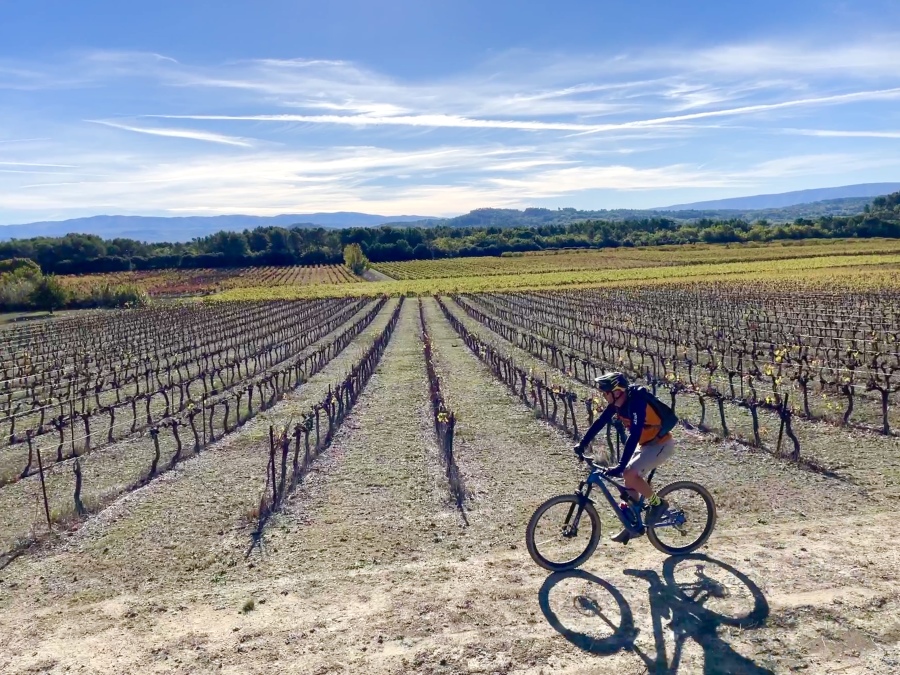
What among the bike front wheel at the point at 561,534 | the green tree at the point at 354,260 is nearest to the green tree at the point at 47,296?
the green tree at the point at 354,260

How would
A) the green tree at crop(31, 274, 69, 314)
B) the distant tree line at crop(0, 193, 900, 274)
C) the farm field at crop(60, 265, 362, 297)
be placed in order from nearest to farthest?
the green tree at crop(31, 274, 69, 314)
the farm field at crop(60, 265, 362, 297)
the distant tree line at crop(0, 193, 900, 274)

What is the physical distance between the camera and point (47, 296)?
64125 millimetres

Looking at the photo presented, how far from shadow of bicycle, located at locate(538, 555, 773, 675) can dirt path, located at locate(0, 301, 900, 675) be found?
2 centimetres

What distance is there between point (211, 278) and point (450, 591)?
103775 mm

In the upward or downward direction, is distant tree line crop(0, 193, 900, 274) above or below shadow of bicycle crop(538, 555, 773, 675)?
above

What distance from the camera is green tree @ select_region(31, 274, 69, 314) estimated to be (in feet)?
210

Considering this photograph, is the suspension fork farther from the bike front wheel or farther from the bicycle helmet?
the bicycle helmet

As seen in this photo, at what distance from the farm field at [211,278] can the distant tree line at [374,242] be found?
5.30m

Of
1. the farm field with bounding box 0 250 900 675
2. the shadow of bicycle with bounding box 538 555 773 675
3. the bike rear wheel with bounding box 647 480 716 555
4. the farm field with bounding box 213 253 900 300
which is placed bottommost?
the farm field with bounding box 0 250 900 675

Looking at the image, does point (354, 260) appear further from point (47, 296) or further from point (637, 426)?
point (637, 426)

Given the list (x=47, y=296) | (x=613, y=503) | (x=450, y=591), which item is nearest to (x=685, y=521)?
(x=613, y=503)

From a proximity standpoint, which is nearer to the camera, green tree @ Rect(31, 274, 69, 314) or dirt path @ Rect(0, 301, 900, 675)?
dirt path @ Rect(0, 301, 900, 675)

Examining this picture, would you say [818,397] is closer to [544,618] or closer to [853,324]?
[544,618]

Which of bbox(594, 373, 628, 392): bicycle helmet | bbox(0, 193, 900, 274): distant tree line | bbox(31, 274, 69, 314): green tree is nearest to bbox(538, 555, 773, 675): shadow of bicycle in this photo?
bbox(594, 373, 628, 392): bicycle helmet
